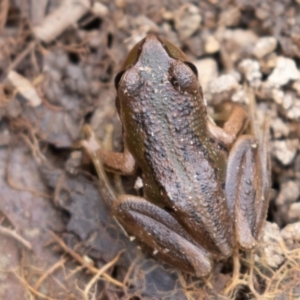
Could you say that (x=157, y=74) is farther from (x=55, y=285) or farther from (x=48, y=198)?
(x=55, y=285)

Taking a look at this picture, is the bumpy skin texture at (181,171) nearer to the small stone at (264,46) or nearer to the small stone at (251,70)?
the small stone at (251,70)

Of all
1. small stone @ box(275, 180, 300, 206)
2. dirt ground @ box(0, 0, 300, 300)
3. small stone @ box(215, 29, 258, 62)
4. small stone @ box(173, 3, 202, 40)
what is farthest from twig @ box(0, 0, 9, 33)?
small stone @ box(275, 180, 300, 206)

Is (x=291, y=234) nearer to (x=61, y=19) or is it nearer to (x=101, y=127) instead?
(x=101, y=127)

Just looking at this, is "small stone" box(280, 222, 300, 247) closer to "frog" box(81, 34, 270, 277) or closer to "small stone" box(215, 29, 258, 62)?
"frog" box(81, 34, 270, 277)

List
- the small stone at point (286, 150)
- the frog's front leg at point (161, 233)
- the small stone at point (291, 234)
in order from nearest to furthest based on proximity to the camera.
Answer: the frog's front leg at point (161, 233) < the small stone at point (291, 234) < the small stone at point (286, 150)

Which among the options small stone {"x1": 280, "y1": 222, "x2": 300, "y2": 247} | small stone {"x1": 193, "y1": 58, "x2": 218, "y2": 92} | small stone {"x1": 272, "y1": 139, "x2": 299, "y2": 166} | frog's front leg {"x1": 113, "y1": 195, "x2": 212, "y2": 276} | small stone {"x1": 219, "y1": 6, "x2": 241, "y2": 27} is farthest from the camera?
small stone {"x1": 219, "y1": 6, "x2": 241, "y2": 27}

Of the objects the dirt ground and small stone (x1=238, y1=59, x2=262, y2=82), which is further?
small stone (x1=238, y1=59, x2=262, y2=82)

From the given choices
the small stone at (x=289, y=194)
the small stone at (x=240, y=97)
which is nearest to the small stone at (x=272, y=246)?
the small stone at (x=289, y=194)

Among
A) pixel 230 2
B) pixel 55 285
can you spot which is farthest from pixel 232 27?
pixel 55 285

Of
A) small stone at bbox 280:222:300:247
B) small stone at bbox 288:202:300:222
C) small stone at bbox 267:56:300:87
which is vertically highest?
small stone at bbox 267:56:300:87
